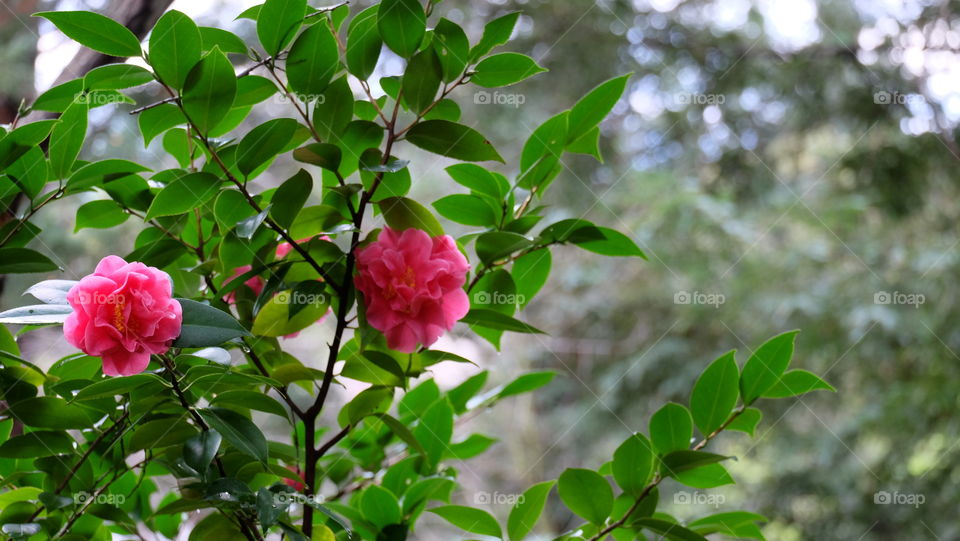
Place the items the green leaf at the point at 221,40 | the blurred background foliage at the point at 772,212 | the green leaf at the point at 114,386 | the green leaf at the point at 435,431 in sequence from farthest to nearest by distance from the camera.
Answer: the blurred background foliage at the point at 772,212 → the green leaf at the point at 435,431 → the green leaf at the point at 221,40 → the green leaf at the point at 114,386

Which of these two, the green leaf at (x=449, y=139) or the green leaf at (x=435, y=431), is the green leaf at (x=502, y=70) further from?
the green leaf at (x=435, y=431)

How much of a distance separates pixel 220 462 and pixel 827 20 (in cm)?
263

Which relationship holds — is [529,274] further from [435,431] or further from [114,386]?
[114,386]

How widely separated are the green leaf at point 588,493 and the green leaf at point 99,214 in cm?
34

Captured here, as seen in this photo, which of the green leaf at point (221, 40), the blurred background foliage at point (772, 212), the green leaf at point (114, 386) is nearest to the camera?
the green leaf at point (114, 386)

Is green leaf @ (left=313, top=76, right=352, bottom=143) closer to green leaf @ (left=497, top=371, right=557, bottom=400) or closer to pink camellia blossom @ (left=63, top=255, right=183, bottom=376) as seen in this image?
pink camellia blossom @ (left=63, top=255, right=183, bottom=376)

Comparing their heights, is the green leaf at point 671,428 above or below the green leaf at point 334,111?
below

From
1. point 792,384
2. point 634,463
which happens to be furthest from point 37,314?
point 792,384

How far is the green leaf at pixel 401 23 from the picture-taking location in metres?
0.44

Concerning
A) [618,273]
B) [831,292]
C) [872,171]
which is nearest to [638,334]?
[618,273]

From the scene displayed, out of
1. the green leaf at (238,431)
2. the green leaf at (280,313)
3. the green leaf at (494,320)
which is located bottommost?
the green leaf at (238,431)

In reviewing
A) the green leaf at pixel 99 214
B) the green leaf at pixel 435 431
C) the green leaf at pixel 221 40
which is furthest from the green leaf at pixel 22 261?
the green leaf at pixel 435 431

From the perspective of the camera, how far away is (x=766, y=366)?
529 mm

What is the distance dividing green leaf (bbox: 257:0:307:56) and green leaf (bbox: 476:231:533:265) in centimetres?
16
